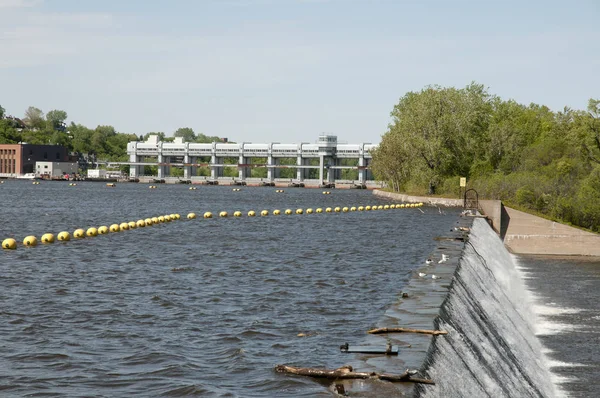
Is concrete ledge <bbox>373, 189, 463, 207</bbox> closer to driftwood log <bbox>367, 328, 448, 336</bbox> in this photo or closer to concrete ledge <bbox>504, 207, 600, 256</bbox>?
concrete ledge <bbox>504, 207, 600, 256</bbox>

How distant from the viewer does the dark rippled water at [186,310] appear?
1639cm

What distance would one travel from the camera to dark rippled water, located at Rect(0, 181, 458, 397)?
645 inches

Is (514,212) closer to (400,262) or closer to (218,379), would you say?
(400,262)

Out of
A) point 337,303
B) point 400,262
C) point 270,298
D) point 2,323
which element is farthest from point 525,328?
point 2,323

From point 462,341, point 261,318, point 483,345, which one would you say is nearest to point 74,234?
point 261,318

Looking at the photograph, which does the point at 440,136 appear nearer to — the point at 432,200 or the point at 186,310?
the point at 432,200

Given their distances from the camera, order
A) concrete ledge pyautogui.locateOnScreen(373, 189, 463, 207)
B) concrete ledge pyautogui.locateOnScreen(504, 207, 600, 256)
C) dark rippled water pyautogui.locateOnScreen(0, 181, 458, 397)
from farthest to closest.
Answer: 1. concrete ledge pyautogui.locateOnScreen(373, 189, 463, 207)
2. concrete ledge pyautogui.locateOnScreen(504, 207, 600, 256)
3. dark rippled water pyautogui.locateOnScreen(0, 181, 458, 397)

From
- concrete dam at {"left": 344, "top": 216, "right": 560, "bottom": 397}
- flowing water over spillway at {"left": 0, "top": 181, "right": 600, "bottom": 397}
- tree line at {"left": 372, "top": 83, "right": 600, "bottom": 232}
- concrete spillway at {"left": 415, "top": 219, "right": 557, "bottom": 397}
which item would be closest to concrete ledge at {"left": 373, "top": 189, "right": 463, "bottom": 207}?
tree line at {"left": 372, "top": 83, "right": 600, "bottom": 232}

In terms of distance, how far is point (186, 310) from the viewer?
24.3m

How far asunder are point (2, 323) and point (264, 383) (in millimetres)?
9422

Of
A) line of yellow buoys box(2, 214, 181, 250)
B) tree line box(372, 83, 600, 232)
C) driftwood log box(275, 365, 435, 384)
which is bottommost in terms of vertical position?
line of yellow buoys box(2, 214, 181, 250)

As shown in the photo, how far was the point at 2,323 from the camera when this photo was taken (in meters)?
21.7

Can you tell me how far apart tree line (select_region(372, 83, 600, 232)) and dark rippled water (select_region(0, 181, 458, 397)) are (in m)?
31.4

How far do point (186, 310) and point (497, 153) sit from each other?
102 meters
